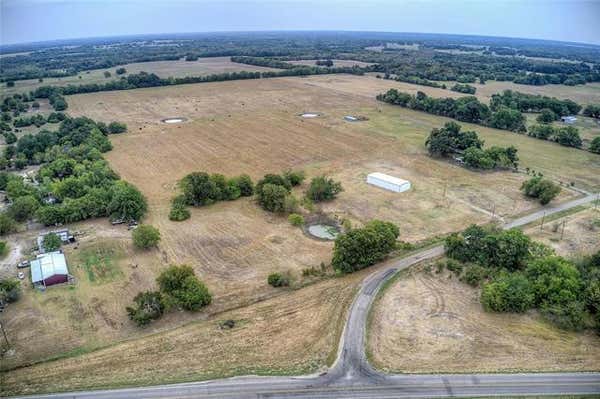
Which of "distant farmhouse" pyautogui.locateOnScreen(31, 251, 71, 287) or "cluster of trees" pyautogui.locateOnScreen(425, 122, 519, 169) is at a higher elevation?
"cluster of trees" pyautogui.locateOnScreen(425, 122, 519, 169)

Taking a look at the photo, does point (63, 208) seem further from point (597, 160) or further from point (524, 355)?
point (597, 160)

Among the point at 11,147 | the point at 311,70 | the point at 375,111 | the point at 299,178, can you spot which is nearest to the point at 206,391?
the point at 299,178

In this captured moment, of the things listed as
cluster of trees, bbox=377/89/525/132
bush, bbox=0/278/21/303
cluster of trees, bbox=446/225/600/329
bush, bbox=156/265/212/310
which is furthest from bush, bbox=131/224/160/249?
cluster of trees, bbox=377/89/525/132

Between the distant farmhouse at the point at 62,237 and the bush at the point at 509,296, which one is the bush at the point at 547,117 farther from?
the distant farmhouse at the point at 62,237

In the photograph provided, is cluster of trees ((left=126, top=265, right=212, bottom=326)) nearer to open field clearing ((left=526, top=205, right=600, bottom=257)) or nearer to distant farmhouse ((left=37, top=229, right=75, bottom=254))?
distant farmhouse ((left=37, top=229, right=75, bottom=254))

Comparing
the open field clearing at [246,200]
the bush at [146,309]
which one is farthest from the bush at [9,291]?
the bush at [146,309]

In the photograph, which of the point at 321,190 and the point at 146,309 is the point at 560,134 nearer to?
the point at 321,190
